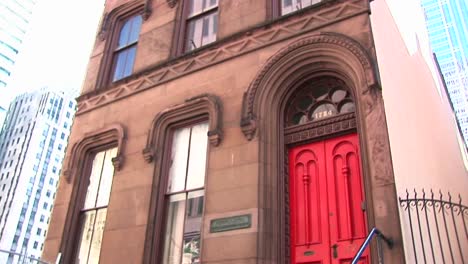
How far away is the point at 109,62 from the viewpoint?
13.3 metres

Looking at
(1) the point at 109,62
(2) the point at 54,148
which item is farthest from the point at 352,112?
(2) the point at 54,148

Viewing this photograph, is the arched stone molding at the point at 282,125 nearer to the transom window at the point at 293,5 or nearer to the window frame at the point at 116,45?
the transom window at the point at 293,5

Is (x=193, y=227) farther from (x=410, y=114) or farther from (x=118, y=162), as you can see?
(x=410, y=114)

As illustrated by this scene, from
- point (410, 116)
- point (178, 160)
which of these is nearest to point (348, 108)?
point (410, 116)

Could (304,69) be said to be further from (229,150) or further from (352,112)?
(229,150)

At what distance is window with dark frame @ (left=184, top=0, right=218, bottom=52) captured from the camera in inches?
449

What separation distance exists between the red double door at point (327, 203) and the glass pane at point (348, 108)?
0.56 m

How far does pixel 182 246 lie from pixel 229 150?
2.13 metres

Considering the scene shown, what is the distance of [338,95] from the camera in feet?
28.9

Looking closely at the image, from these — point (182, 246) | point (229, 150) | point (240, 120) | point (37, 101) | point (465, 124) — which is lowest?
point (182, 246)

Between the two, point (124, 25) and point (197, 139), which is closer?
point (197, 139)

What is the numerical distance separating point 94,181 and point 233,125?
4.44 m

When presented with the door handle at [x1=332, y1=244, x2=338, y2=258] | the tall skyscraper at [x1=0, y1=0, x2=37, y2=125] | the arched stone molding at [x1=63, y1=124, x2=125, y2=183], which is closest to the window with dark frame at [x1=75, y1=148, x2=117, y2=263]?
the arched stone molding at [x1=63, y1=124, x2=125, y2=183]

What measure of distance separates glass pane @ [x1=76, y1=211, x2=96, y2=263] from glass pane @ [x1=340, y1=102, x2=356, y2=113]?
6.41m
